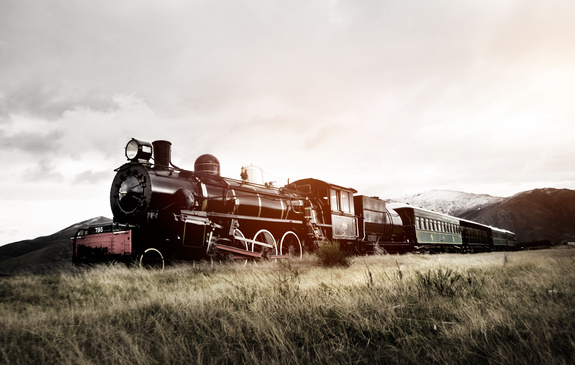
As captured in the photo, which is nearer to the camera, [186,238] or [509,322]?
[509,322]

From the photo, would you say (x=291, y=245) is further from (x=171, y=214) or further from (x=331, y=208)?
(x=171, y=214)

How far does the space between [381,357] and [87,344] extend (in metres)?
2.44

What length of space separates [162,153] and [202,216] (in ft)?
7.44

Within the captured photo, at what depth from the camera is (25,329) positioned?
3166 millimetres

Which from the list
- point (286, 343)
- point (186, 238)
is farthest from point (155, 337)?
point (186, 238)

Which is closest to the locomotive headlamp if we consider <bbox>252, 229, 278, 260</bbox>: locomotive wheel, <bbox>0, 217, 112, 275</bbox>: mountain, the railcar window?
<bbox>252, 229, 278, 260</bbox>: locomotive wheel

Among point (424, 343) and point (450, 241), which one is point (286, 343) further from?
point (450, 241)

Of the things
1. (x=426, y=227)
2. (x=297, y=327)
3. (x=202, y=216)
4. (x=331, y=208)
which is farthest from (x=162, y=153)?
(x=426, y=227)

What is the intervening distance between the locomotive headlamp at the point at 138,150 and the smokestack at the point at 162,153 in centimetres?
27

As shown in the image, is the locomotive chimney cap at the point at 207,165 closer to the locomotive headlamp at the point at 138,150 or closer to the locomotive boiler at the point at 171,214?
the locomotive boiler at the point at 171,214

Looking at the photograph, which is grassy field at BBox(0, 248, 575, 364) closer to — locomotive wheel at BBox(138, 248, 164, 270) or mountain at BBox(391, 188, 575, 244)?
locomotive wheel at BBox(138, 248, 164, 270)

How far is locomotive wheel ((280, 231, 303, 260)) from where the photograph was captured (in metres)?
11.6

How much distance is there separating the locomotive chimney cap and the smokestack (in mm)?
1256

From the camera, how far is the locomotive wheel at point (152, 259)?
798 centimetres
